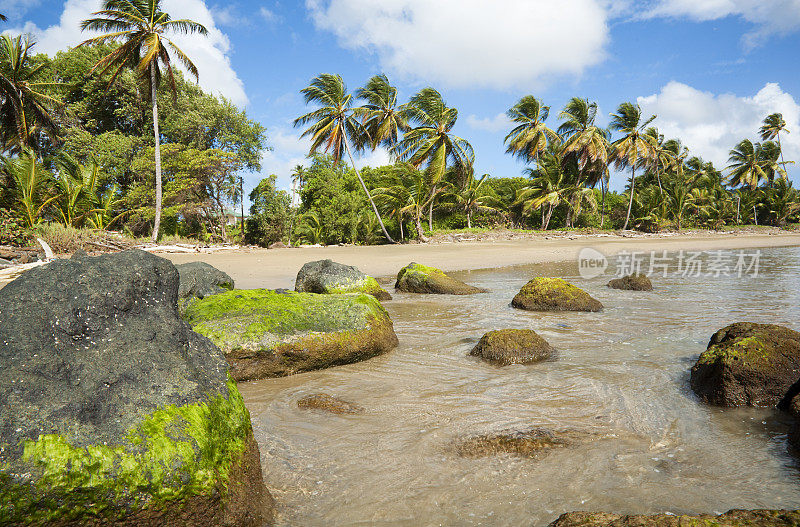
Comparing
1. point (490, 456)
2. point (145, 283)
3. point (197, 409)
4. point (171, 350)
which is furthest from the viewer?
point (490, 456)

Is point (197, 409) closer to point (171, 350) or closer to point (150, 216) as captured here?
point (171, 350)

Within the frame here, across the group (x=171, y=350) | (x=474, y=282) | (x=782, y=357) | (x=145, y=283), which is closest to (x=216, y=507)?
(x=171, y=350)

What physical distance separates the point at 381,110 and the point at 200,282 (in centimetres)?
2465

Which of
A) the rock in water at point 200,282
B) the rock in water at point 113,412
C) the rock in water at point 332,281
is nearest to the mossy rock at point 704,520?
the rock in water at point 113,412

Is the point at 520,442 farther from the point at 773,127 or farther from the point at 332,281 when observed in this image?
the point at 773,127

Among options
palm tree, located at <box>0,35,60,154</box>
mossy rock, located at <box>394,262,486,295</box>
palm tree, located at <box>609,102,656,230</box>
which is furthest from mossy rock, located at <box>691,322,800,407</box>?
palm tree, located at <box>609,102,656,230</box>

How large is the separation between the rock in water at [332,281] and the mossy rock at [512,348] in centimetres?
354

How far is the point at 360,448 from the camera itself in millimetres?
3025

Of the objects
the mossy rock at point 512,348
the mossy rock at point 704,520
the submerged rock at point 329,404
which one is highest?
the mossy rock at point 704,520

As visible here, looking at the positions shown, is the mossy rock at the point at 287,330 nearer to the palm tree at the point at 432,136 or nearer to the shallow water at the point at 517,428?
the shallow water at the point at 517,428

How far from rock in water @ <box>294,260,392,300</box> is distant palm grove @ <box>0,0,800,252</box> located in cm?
1283

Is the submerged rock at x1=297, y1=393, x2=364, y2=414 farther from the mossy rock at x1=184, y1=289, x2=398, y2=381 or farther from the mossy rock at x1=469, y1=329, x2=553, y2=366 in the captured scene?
the mossy rock at x1=469, y1=329, x2=553, y2=366

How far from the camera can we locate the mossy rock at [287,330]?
445cm

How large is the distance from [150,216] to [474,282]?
65.0 feet
